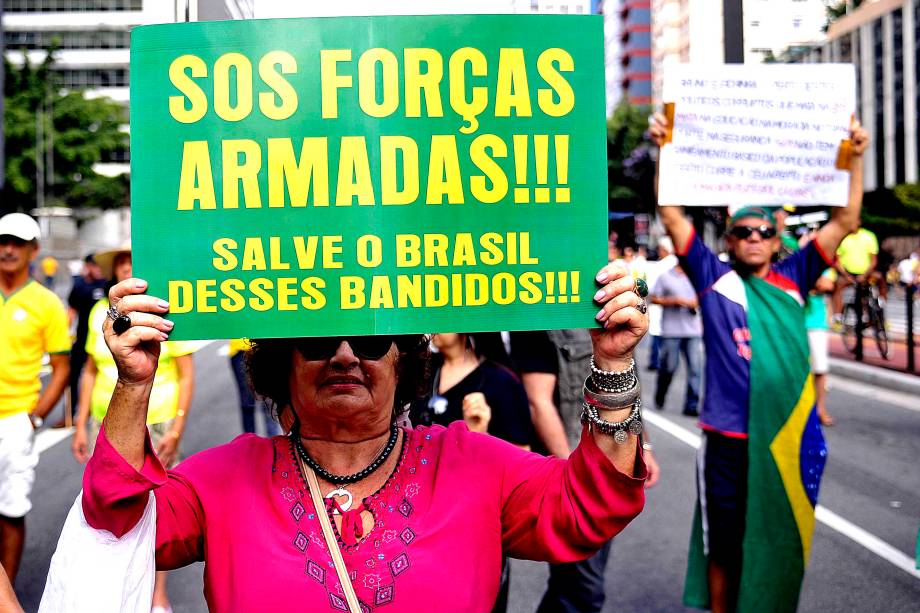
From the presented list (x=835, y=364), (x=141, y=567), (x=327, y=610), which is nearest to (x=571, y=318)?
(x=327, y=610)

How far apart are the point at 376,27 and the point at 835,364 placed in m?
13.0

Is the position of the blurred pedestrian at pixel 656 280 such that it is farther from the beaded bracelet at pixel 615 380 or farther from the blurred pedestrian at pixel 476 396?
A: the beaded bracelet at pixel 615 380

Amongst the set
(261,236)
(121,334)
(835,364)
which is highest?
(261,236)

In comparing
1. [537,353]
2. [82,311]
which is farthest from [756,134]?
[82,311]

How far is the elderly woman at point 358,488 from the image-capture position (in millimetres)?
1756

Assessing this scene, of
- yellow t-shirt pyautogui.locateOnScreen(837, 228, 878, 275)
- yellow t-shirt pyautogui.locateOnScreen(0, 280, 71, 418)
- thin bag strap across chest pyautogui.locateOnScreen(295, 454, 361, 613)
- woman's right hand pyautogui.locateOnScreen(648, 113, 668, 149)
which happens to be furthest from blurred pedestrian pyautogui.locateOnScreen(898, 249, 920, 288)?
thin bag strap across chest pyautogui.locateOnScreen(295, 454, 361, 613)

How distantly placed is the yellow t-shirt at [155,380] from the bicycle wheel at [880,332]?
11.8m

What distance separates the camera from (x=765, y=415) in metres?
3.86

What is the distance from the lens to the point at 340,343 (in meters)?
2.02

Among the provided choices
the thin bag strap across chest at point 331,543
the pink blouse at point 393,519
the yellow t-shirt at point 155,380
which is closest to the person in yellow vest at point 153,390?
the yellow t-shirt at point 155,380

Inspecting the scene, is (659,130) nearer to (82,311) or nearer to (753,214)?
(753,214)

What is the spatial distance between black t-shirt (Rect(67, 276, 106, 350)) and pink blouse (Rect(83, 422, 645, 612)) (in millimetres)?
6530

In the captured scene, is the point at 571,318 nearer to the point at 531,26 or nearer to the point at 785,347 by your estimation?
the point at 531,26

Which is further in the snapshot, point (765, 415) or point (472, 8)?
point (765, 415)
